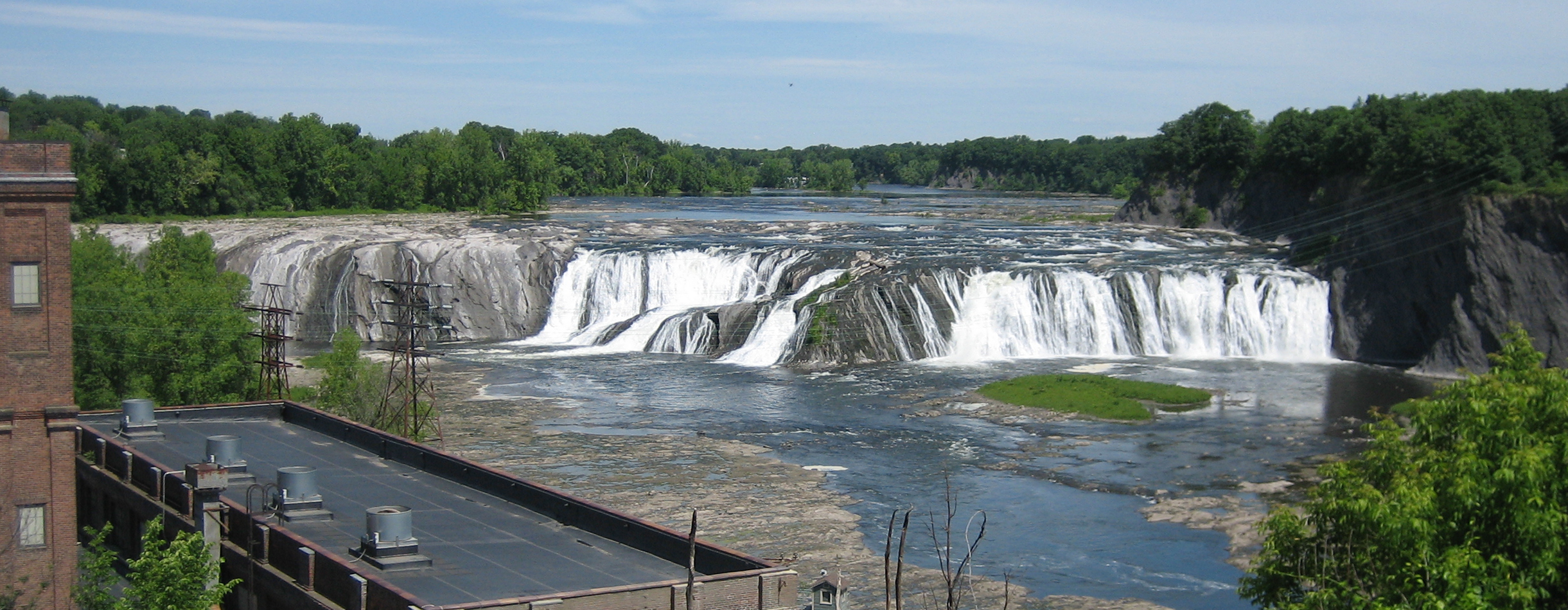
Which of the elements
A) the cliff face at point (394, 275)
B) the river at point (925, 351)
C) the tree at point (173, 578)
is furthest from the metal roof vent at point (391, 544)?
the cliff face at point (394, 275)

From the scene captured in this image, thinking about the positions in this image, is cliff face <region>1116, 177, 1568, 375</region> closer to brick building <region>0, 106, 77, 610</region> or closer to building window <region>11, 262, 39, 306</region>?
brick building <region>0, 106, 77, 610</region>

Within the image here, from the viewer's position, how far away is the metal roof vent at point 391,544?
55.2 ft

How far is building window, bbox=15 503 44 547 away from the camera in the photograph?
72.4ft

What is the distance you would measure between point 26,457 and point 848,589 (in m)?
13.7

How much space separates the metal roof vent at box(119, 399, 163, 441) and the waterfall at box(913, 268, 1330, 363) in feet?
105

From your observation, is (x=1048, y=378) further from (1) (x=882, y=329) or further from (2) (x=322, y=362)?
(2) (x=322, y=362)

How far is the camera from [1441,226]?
2080 inches

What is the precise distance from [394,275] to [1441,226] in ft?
145

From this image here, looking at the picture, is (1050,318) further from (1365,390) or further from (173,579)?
(173,579)

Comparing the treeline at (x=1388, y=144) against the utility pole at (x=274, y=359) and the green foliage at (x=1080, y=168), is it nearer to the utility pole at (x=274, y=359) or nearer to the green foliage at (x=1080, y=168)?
the utility pole at (x=274, y=359)

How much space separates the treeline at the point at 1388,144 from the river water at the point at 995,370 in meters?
5.69

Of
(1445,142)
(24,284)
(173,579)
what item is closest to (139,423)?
(24,284)

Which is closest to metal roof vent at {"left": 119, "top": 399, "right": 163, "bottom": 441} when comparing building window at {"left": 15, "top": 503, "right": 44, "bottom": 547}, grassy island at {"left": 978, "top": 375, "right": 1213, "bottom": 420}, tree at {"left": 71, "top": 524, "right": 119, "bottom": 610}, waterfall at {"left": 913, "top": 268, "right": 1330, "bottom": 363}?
building window at {"left": 15, "top": 503, "right": 44, "bottom": 547}

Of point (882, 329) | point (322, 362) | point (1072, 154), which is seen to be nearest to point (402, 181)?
point (882, 329)
